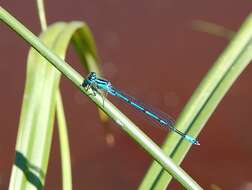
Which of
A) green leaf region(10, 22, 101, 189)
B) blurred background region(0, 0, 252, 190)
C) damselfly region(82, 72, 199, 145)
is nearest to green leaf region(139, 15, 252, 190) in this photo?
damselfly region(82, 72, 199, 145)

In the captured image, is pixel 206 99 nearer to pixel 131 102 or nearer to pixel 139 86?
pixel 131 102

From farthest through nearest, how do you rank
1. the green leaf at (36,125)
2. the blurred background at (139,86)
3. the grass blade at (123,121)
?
the blurred background at (139,86)
the green leaf at (36,125)
the grass blade at (123,121)

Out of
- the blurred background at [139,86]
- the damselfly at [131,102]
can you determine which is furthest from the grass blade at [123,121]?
the blurred background at [139,86]

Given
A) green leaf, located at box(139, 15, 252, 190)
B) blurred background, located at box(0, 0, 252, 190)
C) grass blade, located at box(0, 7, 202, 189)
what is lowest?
grass blade, located at box(0, 7, 202, 189)

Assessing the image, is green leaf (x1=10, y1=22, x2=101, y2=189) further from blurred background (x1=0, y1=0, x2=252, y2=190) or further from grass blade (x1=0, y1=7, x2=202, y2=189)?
blurred background (x1=0, y1=0, x2=252, y2=190)

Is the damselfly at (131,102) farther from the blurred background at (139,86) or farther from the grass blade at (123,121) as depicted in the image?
the blurred background at (139,86)

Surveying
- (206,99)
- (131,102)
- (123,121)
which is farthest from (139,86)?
(123,121)
